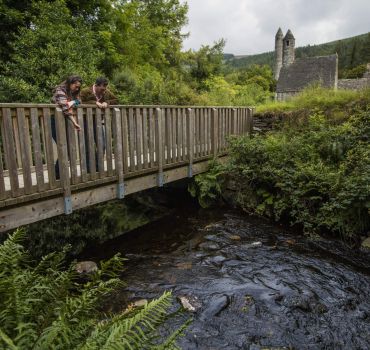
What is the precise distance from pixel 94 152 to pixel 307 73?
120 feet

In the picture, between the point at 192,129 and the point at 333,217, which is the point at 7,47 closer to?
the point at 192,129

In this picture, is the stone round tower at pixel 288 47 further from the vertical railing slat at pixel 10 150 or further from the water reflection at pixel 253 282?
the vertical railing slat at pixel 10 150

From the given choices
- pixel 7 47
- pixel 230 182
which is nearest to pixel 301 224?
pixel 230 182

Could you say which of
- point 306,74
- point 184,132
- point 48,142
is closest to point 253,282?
point 48,142

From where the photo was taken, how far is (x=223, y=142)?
28.3 feet

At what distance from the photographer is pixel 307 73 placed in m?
36.4

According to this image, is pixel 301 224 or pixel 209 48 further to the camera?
pixel 209 48

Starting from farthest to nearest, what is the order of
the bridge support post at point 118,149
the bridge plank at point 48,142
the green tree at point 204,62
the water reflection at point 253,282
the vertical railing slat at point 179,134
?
the green tree at point 204,62
the vertical railing slat at point 179,134
the bridge support post at point 118,149
the bridge plank at point 48,142
the water reflection at point 253,282

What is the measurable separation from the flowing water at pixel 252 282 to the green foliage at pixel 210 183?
3.40 feet

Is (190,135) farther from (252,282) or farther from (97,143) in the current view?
(252,282)

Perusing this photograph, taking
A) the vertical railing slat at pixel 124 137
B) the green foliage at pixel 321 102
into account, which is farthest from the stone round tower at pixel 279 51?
the vertical railing slat at pixel 124 137

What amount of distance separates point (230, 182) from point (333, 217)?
277cm

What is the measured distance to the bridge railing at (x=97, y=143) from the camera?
4.13 metres

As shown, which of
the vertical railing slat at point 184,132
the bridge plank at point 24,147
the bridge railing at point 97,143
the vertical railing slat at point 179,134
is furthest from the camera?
the vertical railing slat at point 184,132
